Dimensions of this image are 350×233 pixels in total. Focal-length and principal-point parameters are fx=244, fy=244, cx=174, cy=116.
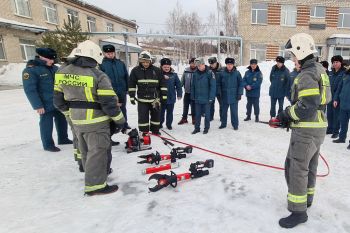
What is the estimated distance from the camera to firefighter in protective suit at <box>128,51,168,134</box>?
18.4 ft

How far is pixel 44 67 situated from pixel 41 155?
1.78 meters

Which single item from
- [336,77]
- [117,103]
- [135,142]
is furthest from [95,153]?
[336,77]

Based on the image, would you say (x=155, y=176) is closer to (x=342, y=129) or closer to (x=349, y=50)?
(x=342, y=129)

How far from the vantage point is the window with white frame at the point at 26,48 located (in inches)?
779

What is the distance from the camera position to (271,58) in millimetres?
22938

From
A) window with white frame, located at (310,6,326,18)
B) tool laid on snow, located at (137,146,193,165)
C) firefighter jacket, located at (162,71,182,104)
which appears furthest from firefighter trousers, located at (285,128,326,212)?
window with white frame, located at (310,6,326,18)

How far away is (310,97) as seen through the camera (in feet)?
8.02

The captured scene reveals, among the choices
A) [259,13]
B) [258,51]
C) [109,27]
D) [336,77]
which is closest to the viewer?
[336,77]

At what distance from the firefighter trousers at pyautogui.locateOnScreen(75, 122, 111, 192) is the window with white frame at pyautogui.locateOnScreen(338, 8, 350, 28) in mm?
26855

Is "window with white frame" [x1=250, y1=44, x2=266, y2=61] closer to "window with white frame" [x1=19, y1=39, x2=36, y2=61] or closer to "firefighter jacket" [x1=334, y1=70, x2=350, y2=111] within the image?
"firefighter jacket" [x1=334, y1=70, x2=350, y2=111]

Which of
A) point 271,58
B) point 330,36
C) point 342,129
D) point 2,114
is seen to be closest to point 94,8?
point 271,58

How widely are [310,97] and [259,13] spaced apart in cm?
2260

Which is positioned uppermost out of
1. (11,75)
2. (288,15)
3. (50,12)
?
(50,12)

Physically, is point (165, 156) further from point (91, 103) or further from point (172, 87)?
point (172, 87)
